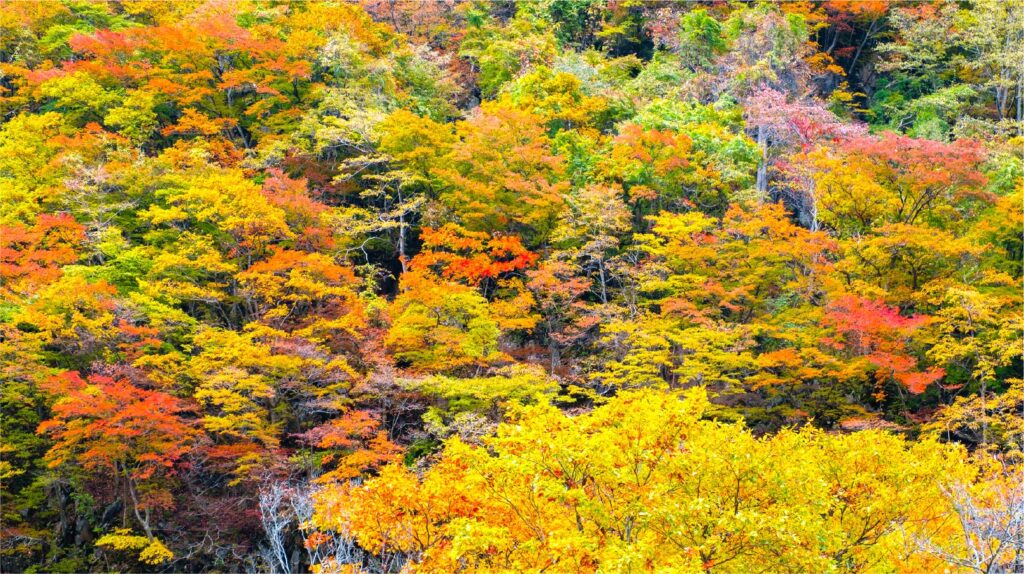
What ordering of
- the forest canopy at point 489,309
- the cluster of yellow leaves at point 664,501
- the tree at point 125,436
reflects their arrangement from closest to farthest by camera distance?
the cluster of yellow leaves at point 664,501
the forest canopy at point 489,309
the tree at point 125,436

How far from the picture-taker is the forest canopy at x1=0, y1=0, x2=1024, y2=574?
30.5 ft

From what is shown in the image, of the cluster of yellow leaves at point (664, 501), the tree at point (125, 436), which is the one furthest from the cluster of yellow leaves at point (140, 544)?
the cluster of yellow leaves at point (664, 501)

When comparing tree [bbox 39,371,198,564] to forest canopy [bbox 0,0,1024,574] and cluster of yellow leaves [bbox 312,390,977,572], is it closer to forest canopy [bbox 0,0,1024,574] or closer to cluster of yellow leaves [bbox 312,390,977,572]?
forest canopy [bbox 0,0,1024,574]

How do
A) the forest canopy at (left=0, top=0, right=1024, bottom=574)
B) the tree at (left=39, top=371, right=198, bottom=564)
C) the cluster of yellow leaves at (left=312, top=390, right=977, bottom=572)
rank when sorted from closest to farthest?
the cluster of yellow leaves at (left=312, top=390, right=977, bottom=572) < the forest canopy at (left=0, top=0, right=1024, bottom=574) < the tree at (left=39, top=371, right=198, bottom=564)

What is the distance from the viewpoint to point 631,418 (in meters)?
9.53

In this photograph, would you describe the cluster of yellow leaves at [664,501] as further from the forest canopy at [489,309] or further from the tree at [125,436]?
the tree at [125,436]

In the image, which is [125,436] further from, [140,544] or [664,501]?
[664,501]

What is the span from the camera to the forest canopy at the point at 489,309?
930 centimetres

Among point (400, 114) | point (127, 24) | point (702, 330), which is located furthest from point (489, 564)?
point (127, 24)

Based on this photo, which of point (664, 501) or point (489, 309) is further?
point (489, 309)

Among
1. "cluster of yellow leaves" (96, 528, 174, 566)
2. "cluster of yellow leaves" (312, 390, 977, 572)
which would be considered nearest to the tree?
"cluster of yellow leaves" (96, 528, 174, 566)

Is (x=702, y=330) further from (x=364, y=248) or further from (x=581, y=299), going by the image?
(x=364, y=248)

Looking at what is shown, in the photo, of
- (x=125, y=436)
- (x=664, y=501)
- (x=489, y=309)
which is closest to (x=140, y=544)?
(x=125, y=436)

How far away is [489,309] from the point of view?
1897cm
